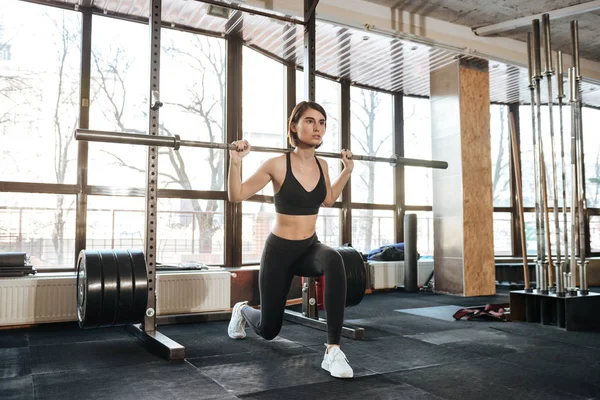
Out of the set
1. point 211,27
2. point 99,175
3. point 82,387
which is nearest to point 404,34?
point 211,27

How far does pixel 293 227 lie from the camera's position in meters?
2.59

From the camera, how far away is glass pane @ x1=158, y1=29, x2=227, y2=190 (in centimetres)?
498

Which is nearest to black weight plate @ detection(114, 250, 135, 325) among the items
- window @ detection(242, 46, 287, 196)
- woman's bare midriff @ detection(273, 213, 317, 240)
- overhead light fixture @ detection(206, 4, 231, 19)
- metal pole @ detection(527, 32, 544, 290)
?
woman's bare midriff @ detection(273, 213, 317, 240)

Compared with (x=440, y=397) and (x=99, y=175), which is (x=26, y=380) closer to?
(x=440, y=397)

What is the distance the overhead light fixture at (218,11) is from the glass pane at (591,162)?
20.6ft

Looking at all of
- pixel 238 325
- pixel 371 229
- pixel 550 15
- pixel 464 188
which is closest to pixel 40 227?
pixel 238 325

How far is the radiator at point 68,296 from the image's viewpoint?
12.3 ft

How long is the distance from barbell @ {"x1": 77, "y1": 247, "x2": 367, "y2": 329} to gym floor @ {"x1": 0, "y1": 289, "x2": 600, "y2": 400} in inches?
8.7

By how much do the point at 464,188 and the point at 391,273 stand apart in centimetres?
→ 144

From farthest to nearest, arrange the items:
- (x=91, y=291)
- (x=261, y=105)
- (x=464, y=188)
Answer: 1. (x=464, y=188)
2. (x=261, y=105)
3. (x=91, y=291)

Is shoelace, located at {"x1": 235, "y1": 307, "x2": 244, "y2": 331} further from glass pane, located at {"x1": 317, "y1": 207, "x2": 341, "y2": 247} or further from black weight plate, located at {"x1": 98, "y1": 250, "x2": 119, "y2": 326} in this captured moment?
glass pane, located at {"x1": 317, "y1": 207, "x2": 341, "y2": 247}

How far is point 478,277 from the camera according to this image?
6016 millimetres

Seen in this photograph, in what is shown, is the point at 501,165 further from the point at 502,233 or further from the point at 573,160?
the point at 573,160

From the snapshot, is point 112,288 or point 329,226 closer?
point 112,288
